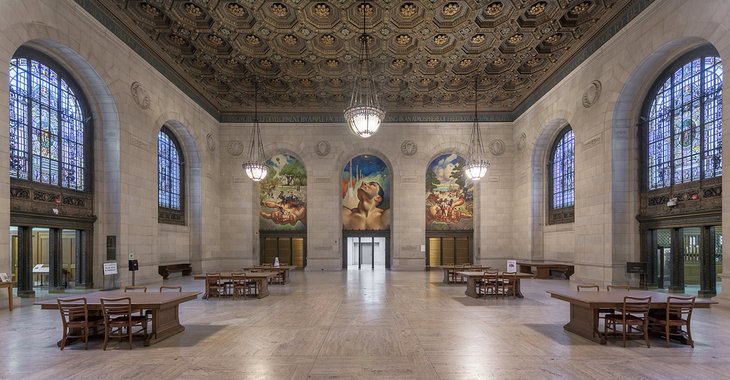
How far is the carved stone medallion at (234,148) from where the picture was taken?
2384cm

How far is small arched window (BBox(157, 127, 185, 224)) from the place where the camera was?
61.9 feet

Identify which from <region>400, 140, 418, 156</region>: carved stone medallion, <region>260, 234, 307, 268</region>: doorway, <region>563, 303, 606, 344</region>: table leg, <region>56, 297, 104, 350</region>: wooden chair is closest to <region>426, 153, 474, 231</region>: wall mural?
<region>400, 140, 418, 156</region>: carved stone medallion

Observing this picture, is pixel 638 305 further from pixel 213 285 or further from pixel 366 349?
pixel 213 285

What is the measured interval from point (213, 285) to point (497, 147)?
54.3 ft

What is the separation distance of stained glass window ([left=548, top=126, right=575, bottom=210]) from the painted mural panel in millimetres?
12516

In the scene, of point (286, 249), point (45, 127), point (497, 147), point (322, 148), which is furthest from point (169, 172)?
point (497, 147)

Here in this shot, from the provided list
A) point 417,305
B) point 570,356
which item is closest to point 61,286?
point 417,305

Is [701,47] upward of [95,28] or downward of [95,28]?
downward

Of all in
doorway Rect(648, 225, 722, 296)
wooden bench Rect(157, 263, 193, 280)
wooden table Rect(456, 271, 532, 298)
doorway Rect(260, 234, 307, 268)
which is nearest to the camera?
doorway Rect(648, 225, 722, 296)

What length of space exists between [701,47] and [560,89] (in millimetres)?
6352

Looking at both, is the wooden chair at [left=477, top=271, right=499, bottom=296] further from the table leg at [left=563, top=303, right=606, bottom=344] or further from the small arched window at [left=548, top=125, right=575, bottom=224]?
the small arched window at [left=548, top=125, right=575, bottom=224]

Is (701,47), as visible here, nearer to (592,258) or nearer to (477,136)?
(592,258)

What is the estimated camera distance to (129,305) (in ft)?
21.4

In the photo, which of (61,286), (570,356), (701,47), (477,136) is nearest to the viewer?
(570,356)
